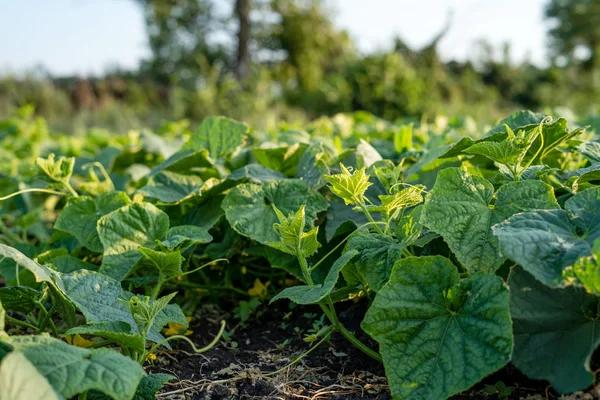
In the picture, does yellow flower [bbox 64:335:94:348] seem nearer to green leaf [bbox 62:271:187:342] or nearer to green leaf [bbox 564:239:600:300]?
green leaf [bbox 62:271:187:342]

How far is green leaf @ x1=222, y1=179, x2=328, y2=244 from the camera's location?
1.78 meters

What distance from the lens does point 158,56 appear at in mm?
26641

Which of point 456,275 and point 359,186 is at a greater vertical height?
point 359,186

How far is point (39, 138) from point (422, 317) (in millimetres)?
3983

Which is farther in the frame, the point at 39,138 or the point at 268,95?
the point at 268,95

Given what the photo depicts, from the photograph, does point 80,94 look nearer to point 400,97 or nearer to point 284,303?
point 400,97

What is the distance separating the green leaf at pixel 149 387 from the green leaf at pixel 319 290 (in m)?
0.31

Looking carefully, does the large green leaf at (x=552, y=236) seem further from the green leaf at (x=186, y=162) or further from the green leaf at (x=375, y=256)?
the green leaf at (x=186, y=162)

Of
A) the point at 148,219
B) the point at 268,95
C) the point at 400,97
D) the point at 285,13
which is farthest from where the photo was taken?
the point at 285,13

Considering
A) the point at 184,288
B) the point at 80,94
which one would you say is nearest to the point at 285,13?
the point at 80,94

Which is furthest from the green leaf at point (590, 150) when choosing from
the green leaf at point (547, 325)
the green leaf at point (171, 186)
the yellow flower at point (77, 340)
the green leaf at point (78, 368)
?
the yellow flower at point (77, 340)

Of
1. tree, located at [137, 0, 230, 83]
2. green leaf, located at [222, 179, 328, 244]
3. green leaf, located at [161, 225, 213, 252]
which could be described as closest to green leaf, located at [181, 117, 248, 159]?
green leaf, located at [222, 179, 328, 244]

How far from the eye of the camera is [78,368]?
3.50ft

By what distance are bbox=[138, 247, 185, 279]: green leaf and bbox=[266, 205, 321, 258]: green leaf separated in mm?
306
